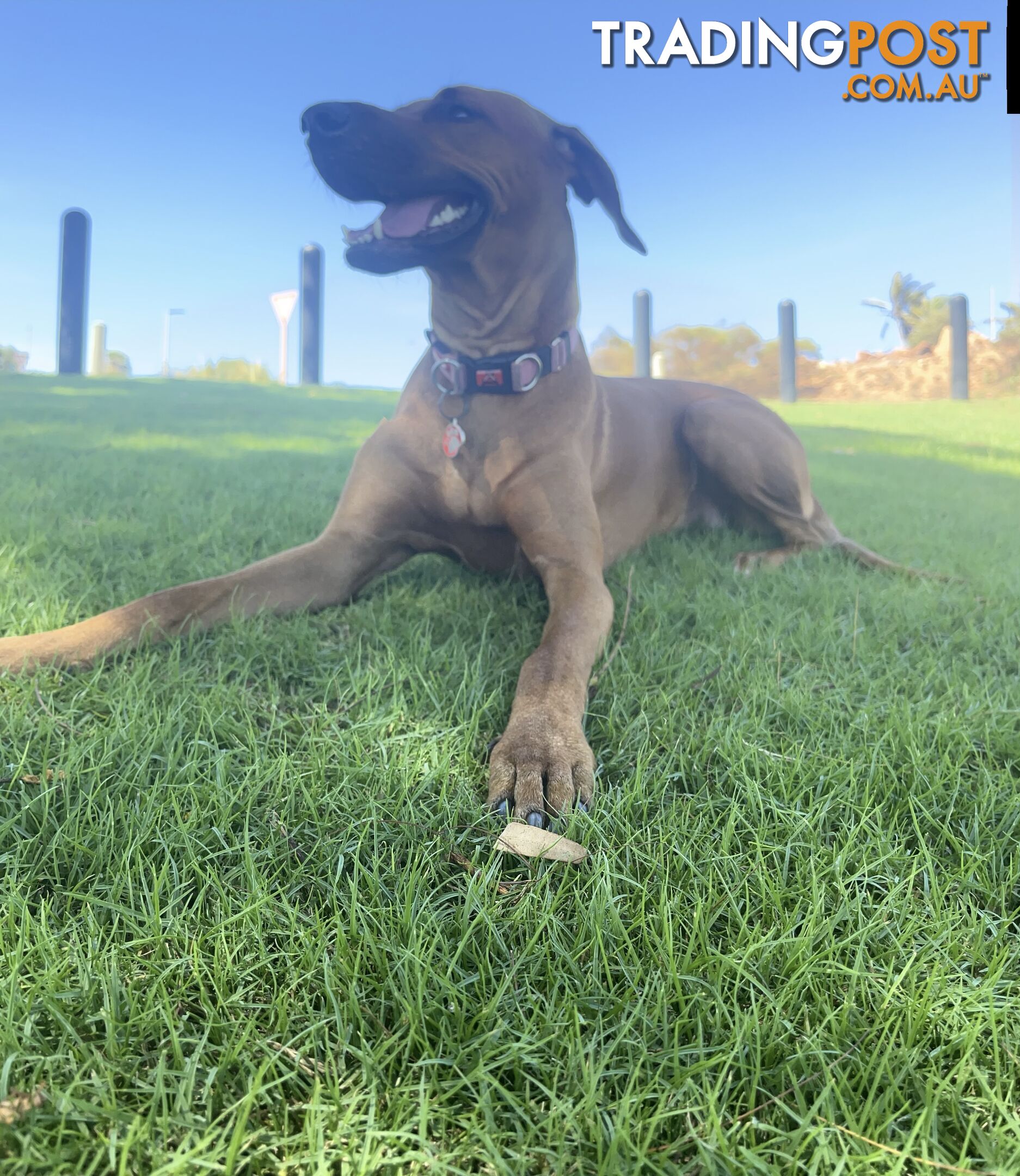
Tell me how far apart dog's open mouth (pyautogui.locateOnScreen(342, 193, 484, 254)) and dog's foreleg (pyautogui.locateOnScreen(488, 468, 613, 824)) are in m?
0.74

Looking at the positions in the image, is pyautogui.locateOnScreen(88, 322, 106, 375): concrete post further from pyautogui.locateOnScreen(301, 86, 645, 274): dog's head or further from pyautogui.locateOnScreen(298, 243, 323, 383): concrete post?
pyautogui.locateOnScreen(301, 86, 645, 274): dog's head

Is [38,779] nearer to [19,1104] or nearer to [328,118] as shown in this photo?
[19,1104]

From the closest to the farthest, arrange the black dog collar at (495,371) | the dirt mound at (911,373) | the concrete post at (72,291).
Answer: the black dog collar at (495,371)
the concrete post at (72,291)
the dirt mound at (911,373)

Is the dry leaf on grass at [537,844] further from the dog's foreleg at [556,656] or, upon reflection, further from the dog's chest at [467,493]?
the dog's chest at [467,493]

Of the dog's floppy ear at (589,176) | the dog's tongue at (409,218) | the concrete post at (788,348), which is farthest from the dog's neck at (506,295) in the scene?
the concrete post at (788,348)

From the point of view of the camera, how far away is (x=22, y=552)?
90.6 inches

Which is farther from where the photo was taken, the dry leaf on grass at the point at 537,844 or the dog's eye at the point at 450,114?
the dog's eye at the point at 450,114

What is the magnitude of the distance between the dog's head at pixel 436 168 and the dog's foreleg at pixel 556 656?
0.75 meters

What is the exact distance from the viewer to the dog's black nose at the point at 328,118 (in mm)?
2076

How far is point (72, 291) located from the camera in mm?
15047

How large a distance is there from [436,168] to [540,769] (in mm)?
1724

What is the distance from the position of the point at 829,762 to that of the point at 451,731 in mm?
613

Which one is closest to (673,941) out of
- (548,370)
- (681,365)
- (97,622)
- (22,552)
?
(97,622)

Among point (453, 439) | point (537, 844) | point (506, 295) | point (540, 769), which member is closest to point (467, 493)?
point (453, 439)
